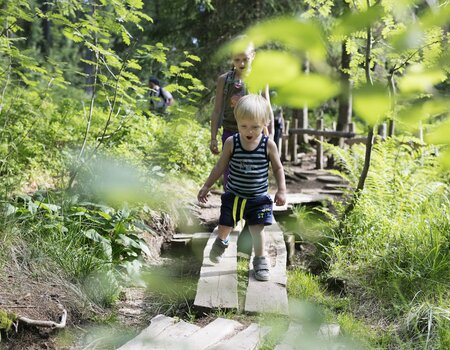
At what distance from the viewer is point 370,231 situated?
14.2ft

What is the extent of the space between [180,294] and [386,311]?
5.05ft

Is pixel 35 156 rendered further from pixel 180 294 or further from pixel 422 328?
pixel 422 328

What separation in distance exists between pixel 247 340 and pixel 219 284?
32.0 inches

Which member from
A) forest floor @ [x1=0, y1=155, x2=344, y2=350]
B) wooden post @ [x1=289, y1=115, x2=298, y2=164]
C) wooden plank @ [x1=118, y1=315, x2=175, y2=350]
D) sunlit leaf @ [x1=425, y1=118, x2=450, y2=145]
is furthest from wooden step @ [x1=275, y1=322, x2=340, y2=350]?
wooden post @ [x1=289, y1=115, x2=298, y2=164]

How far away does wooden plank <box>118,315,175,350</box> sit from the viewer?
8.23ft

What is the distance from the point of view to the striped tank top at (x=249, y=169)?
3623 mm

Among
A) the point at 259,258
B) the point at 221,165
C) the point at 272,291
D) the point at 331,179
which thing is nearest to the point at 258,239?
the point at 259,258

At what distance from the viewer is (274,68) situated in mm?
647

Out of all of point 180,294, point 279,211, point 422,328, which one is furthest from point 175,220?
→ point 422,328

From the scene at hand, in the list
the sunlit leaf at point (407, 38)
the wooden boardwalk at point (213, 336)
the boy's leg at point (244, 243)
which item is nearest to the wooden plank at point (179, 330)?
the wooden boardwalk at point (213, 336)

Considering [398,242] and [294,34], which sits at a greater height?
[294,34]

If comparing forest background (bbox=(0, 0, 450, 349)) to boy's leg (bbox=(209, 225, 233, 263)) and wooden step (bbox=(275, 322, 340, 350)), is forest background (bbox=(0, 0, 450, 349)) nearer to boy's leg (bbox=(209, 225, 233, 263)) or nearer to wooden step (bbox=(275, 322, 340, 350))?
wooden step (bbox=(275, 322, 340, 350))

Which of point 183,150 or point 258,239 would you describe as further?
point 183,150

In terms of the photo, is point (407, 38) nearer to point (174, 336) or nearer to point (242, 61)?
point (174, 336)
